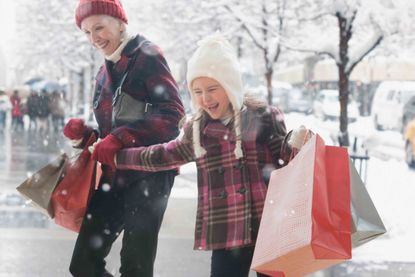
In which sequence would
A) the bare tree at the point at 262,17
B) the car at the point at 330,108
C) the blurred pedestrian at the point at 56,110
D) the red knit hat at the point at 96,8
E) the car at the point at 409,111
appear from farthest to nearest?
the car at the point at 330,108, the blurred pedestrian at the point at 56,110, the car at the point at 409,111, the bare tree at the point at 262,17, the red knit hat at the point at 96,8

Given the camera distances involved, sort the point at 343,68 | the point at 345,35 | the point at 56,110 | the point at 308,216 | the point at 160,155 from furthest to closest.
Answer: the point at 56,110
the point at 343,68
the point at 345,35
the point at 160,155
the point at 308,216

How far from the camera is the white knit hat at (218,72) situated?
3.22 m

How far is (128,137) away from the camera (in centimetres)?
350

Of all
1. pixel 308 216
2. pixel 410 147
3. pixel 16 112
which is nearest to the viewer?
pixel 308 216

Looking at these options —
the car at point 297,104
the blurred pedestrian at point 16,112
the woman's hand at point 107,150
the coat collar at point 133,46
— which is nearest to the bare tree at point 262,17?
the coat collar at point 133,46

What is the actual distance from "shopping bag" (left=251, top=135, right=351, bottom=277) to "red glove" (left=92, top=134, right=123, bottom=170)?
829 mm

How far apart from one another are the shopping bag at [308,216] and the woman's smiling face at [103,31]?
119cm

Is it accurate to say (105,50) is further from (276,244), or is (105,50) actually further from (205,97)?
(276,244)

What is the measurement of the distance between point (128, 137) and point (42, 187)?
0.56m

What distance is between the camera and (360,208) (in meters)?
2.84

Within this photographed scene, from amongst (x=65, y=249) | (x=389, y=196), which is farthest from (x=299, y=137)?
(x=389, y=196)

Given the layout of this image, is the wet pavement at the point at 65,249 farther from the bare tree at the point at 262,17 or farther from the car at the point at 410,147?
the car at the point at 410,147

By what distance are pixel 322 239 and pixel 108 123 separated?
1.58m

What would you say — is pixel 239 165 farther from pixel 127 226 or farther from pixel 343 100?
pixel 343 100
